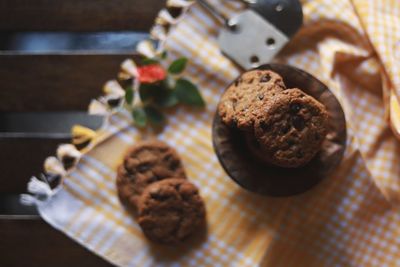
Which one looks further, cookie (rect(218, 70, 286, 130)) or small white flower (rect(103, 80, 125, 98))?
small white flower (rect(103, 80, 125, 98))

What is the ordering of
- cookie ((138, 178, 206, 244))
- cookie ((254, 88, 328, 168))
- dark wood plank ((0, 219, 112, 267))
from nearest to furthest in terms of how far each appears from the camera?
cookie ((254, 88, 328, 168)) → cookie ((138, 178, 206, 244)) → dark wood plank ((0, 219, 112, 267))

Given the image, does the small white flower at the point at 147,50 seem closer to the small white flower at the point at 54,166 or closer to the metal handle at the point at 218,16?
the metal handle at the point at 218,16

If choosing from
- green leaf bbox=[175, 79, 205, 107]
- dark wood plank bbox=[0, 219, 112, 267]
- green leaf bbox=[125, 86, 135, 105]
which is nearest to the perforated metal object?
green leaf bbox=[175, 79, 205, 107]

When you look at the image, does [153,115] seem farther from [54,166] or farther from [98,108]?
[54,166]

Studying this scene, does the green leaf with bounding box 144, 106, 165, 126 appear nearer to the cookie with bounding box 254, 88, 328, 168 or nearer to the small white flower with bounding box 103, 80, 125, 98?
the small white flower with bounding box 103, 80, 125, 98

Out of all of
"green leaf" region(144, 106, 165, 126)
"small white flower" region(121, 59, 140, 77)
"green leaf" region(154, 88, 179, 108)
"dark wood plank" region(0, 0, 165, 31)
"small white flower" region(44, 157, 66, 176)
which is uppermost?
"dark wood plank" region(0, 0, 165, 31)

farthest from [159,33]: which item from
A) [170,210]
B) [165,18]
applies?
[170,210]
